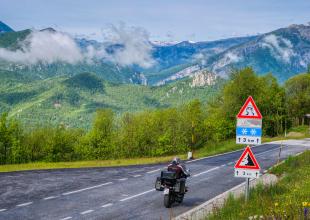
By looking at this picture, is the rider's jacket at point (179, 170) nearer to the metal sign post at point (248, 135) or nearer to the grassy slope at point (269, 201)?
the grassy slope at point (269, 201)

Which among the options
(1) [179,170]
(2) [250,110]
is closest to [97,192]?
(1) [179,170]

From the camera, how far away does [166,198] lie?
14039 mm

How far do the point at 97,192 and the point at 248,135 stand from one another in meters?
7.49

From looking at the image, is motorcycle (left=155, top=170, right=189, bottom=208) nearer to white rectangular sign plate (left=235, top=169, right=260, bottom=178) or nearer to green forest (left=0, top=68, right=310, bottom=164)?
white rectangular sign plate (left=235, top=169, right=260, bottom=178)

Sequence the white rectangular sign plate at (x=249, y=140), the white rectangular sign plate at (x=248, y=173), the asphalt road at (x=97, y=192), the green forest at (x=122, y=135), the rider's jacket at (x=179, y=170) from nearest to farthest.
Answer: the white rectangular sign plate at (x=248, y=173), the white rectangular sign plate at (x=249, y=140), the asphalt road at (x=97, y=192), the rider's jacket at (x=179, y=170), the green forest at (x=122, y=135)

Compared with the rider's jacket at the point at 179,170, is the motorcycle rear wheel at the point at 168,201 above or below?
below

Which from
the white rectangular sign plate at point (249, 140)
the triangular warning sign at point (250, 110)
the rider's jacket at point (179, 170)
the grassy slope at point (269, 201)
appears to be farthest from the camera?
the rider's jacket at point (179, 170)

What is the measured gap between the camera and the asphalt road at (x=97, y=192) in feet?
42.6

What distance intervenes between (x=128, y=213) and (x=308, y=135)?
55.8 m

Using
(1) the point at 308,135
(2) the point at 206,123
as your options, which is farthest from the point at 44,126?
(1) the point at 308,135

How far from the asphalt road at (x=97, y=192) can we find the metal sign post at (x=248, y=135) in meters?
2.49

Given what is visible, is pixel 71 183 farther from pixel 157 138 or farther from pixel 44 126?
pixel 44 126

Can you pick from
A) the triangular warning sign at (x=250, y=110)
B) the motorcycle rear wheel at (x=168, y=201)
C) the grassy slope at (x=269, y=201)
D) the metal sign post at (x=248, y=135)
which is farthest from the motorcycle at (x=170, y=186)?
the triangular warning sign at (x=250, y=110)

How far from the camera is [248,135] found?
11805 millimetres
